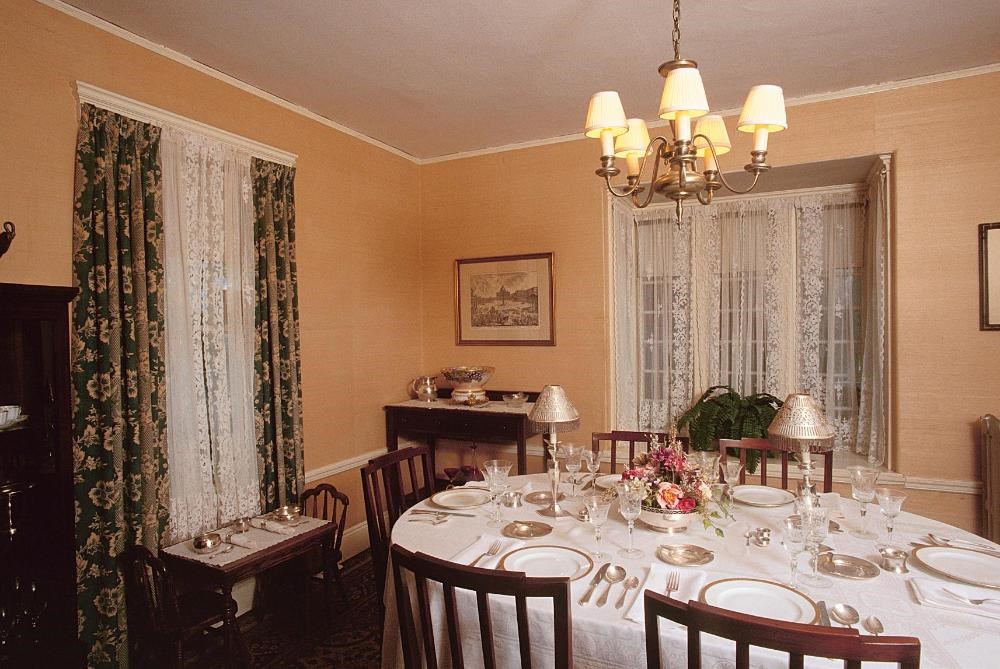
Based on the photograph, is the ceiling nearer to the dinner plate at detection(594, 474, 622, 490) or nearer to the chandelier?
the chandelier

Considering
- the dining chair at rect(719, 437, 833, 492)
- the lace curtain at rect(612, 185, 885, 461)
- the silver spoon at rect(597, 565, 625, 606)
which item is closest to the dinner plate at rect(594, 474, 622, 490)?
the dining chair at rect(719, 437, 833, 492)

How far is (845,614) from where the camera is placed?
1.44 m

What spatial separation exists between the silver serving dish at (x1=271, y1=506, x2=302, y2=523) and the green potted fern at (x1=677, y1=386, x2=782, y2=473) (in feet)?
8.44

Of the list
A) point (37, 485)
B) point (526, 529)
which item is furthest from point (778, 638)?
point (37, 485)

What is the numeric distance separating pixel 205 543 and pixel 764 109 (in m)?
2.82

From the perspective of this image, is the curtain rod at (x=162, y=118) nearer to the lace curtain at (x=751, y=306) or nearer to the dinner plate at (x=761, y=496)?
the lace curtain at (x=751, y=306)

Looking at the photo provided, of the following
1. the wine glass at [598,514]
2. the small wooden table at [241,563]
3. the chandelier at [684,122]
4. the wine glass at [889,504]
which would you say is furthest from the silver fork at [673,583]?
the small wooden table at [241,563]

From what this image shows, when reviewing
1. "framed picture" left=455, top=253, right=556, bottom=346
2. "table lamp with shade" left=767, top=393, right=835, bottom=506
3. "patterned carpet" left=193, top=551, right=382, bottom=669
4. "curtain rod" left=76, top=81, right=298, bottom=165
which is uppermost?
"curtain rod" left=76, top=81, right=298, bottom=165

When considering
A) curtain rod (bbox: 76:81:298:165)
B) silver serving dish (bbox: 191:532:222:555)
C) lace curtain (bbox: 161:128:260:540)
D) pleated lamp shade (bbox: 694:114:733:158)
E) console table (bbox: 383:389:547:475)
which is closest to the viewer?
pleated lamp shade (bbox: 694:114:733:158)

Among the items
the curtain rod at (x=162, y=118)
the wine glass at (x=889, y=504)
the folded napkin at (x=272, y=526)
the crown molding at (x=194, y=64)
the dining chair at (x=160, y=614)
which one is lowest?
the dining chair at (x=160, y=614)

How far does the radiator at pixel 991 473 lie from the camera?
2.89 meters

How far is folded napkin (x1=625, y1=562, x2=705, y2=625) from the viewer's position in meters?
1.49

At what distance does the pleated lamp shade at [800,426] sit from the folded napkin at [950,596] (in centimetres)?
50

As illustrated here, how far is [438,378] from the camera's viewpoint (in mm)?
4660
